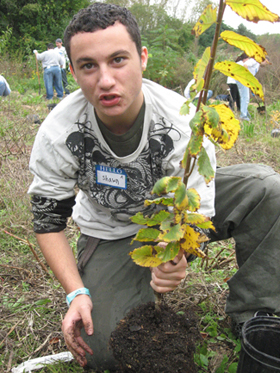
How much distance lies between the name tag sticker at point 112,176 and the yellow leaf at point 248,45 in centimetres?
84

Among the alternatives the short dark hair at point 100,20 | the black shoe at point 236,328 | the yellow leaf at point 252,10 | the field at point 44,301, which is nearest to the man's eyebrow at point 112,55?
the short dark hair at point 100,20

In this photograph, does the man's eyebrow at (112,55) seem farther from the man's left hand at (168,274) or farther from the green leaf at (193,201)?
the man's left hand at (168,274)

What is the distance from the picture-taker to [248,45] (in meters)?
0.90

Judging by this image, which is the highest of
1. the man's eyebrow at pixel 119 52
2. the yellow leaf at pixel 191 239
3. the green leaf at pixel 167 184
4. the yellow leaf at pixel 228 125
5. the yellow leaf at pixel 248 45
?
the yellow leaf at pixel 248 45

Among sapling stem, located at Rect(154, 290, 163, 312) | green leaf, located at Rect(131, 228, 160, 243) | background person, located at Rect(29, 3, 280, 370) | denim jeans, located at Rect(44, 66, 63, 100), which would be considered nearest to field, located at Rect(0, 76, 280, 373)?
background person, located at Rect(29, 3, 280, 370)

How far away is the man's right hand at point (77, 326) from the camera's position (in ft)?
4.39

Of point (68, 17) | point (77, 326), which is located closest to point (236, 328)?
point (77, 326)

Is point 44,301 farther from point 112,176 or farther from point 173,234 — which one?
point 173,234

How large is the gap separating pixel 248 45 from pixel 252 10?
0.09 meters

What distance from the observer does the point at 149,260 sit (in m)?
1.13

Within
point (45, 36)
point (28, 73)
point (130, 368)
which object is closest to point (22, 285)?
point (130, 368)

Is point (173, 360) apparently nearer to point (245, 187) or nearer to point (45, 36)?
point (245, 187)

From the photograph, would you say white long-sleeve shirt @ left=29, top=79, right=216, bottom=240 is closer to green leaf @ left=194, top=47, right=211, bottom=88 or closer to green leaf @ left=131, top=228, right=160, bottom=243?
green leaf @ left=131, top=228, right=160, bottom=243

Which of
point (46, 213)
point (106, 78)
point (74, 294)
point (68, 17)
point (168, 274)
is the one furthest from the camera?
point (68, 17)
